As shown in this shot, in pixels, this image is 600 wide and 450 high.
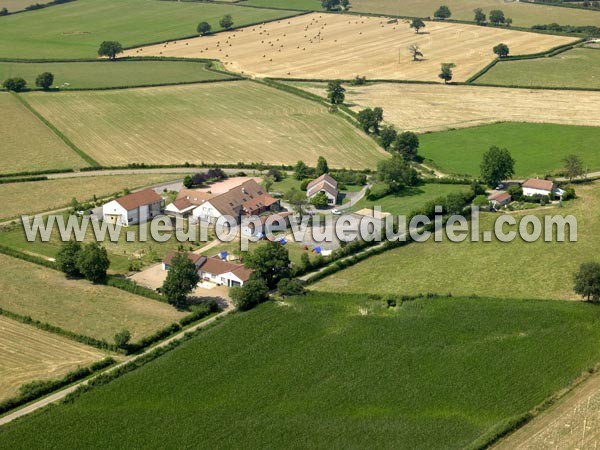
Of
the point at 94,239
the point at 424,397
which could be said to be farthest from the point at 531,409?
the point at 94,239

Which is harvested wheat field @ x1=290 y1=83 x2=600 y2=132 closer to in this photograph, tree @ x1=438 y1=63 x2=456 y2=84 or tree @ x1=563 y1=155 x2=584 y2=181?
tree @ x1=438 y1=63 x2=456 y2=84

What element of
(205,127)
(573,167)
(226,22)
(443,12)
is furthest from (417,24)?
(573,167)

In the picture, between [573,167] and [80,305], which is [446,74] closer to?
[573,167]

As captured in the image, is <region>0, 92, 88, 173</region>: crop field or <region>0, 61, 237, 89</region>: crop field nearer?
<region>0, 92, 88, 173</region>: crop field

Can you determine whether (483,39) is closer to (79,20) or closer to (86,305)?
(79,20)

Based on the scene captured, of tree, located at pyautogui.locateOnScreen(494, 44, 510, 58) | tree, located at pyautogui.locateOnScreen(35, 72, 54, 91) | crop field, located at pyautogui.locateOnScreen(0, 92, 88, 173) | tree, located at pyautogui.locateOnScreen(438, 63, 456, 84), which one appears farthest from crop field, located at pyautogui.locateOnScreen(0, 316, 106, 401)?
tree, located at pyautogui.locateOnScreen(494, 44, 510, 58)

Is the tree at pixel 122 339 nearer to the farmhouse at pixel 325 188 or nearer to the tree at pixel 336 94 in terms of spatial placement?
the farmhouse at pixel 325 188
